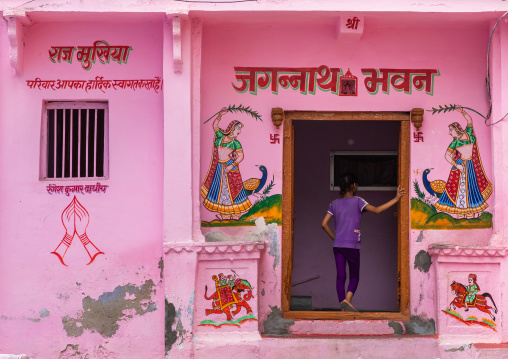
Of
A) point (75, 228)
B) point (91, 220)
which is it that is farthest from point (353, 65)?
point (75, 228)

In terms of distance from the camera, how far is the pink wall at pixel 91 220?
902 centimetres

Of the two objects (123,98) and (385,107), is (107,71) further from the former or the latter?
(385,107)

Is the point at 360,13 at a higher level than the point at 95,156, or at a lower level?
higher

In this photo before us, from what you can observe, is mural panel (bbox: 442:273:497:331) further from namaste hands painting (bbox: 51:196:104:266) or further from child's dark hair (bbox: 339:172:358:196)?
namaste hands painting (bbox: 51:196:104:266)

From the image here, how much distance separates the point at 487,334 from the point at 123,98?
4.67 meters

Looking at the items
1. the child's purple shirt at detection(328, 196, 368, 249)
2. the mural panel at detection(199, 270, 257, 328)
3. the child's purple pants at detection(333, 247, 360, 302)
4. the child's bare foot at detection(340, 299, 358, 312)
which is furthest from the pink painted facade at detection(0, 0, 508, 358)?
the child's purple shirt at detection(328, 196, 368, 249)

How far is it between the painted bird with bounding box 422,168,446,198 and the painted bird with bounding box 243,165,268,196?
1.77 meters

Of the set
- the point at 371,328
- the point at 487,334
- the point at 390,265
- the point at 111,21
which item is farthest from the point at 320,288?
the point at 111,21

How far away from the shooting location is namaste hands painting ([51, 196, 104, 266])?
9.09 meters

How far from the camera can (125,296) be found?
906 centimetres

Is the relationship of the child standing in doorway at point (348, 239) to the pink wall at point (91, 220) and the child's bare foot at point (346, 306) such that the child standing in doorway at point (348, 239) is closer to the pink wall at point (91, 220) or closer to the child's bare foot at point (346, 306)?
the child's bare foot at point (346, 306)

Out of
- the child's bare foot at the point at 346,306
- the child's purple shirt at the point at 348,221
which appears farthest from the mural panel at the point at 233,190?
the child's bare foot at the point at 346,306

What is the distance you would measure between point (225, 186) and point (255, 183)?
334mm

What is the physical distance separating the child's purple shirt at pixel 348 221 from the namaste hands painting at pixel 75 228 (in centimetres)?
268
